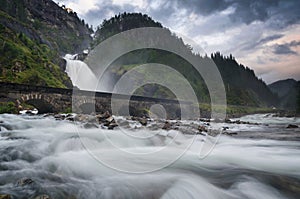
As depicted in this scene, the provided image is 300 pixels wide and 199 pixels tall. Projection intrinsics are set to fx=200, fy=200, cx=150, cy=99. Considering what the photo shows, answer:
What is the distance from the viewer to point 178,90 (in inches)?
2537

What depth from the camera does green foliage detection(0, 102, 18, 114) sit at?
13603mm

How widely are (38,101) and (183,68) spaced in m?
71.8

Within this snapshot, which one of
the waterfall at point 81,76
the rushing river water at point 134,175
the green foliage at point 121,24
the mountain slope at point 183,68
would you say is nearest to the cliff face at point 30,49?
the waterfall at point 81,76

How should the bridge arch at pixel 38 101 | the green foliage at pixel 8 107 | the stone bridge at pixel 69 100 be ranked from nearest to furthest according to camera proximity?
the green foliage at pixel 8 107 → the stone bridge at pixel 69 100 → the bridge arch at pixel 38 101

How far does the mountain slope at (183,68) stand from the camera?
74.9 metres

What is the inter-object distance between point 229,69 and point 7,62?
103 meters

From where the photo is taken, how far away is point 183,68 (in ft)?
273

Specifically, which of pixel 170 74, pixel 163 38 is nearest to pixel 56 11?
pixel 163 38

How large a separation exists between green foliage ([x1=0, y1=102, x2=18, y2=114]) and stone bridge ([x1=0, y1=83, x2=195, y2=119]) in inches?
10.9

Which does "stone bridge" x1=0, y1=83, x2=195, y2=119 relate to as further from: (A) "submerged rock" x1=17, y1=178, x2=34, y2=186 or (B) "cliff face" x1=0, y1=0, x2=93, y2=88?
(A) "submerged rock" x1=17, y1=178, x2=34, y2=186

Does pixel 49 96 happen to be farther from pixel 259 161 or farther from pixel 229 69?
pixel 229 69

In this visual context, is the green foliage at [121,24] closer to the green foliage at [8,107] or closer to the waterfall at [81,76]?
the waterfall at [81,76]

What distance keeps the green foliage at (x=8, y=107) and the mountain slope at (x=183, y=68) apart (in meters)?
44.6

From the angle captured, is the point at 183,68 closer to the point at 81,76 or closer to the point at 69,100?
the point at 81,76
